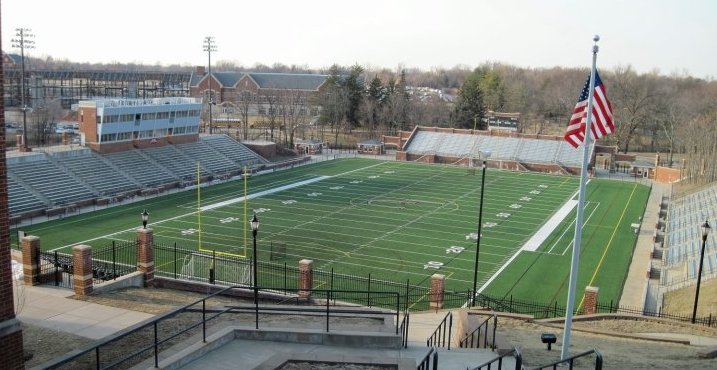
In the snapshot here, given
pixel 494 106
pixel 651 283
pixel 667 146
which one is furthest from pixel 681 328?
pixel 494 106

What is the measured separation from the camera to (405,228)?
124ft

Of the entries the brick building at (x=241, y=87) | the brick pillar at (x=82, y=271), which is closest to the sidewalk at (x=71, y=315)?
the brick pillar at (x=82, y=271)

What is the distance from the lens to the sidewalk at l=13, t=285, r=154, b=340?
1661 centimetres

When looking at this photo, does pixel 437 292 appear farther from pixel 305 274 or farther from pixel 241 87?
pixel 241 87

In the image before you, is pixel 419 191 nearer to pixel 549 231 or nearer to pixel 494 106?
pixel 549 231

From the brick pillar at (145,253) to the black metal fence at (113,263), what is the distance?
1127mm

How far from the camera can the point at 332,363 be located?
11.1 meters

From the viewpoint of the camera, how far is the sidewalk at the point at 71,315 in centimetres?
1661

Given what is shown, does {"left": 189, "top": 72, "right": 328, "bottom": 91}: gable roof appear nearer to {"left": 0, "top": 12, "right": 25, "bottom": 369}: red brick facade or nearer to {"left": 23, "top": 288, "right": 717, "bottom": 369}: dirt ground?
{"left": 23, "top": 288, "right": 717, "bottom": 369}: dirt ground

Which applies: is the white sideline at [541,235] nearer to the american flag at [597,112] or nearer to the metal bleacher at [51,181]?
the american flag at [597,112]

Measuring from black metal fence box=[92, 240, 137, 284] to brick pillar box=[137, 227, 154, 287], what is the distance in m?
1.13

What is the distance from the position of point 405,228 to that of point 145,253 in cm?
1881

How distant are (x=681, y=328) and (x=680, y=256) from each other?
13.9 m

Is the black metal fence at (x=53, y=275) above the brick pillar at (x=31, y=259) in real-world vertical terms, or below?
below
